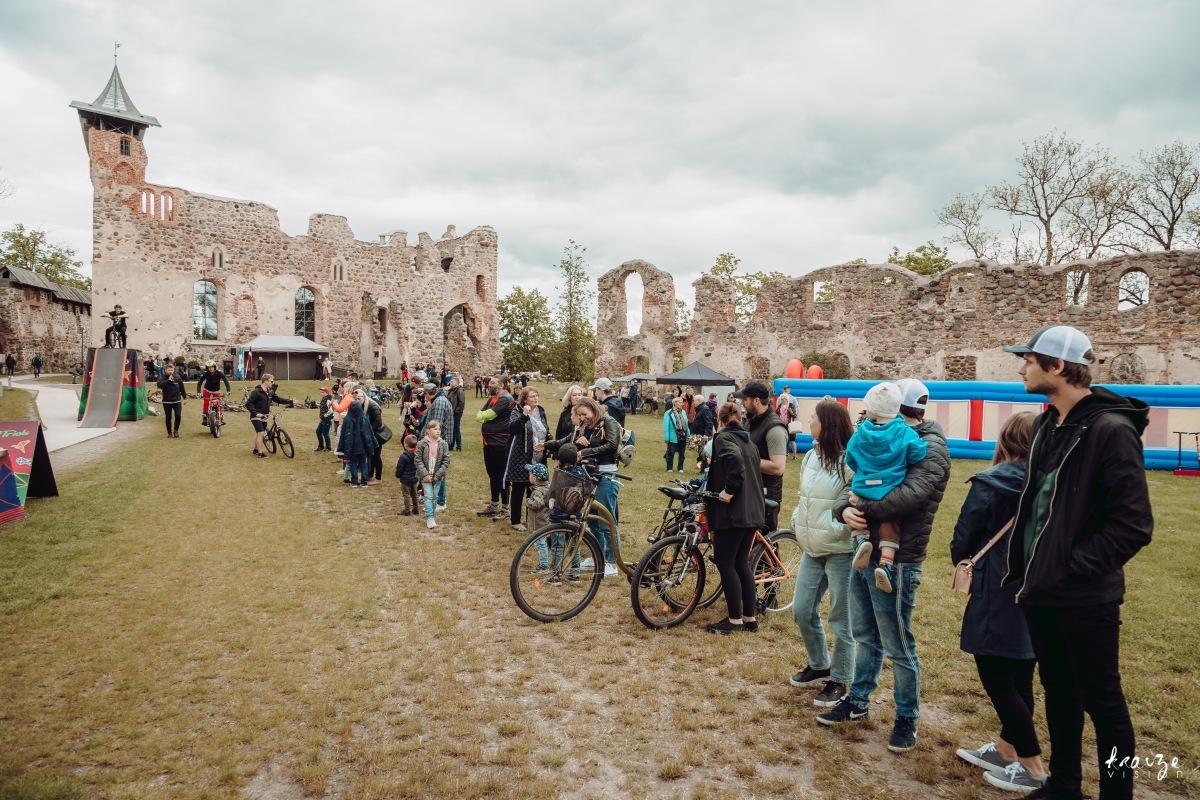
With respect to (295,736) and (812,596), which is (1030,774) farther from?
(295,736)

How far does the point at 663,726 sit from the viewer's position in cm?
409

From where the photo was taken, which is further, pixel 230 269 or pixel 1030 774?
pixel 230 269

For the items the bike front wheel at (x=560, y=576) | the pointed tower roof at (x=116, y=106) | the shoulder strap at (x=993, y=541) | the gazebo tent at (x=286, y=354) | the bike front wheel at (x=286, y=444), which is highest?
the pointed tower roof at (x=116, y=106)

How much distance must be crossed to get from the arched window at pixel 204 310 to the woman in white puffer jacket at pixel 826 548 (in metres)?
35.6

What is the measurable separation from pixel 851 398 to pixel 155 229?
104 feet

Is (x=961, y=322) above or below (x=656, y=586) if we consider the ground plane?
above

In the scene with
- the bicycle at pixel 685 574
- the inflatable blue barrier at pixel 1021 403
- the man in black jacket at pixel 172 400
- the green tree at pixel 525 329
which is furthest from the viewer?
the green tree at pixel 525 329

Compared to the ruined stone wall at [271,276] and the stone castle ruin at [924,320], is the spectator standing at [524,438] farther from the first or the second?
the ruined stone wall at [271,276]

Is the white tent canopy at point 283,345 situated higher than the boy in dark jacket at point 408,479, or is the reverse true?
the white tent canopy at point 283,345

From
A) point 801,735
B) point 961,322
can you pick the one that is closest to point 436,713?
point 801,735

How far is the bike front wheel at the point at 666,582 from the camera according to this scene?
5516 millimetres

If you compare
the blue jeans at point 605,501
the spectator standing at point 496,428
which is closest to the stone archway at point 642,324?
the spectator standing at point 496,428

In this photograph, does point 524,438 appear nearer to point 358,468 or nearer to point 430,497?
point 430,497

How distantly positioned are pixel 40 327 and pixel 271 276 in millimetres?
18082
